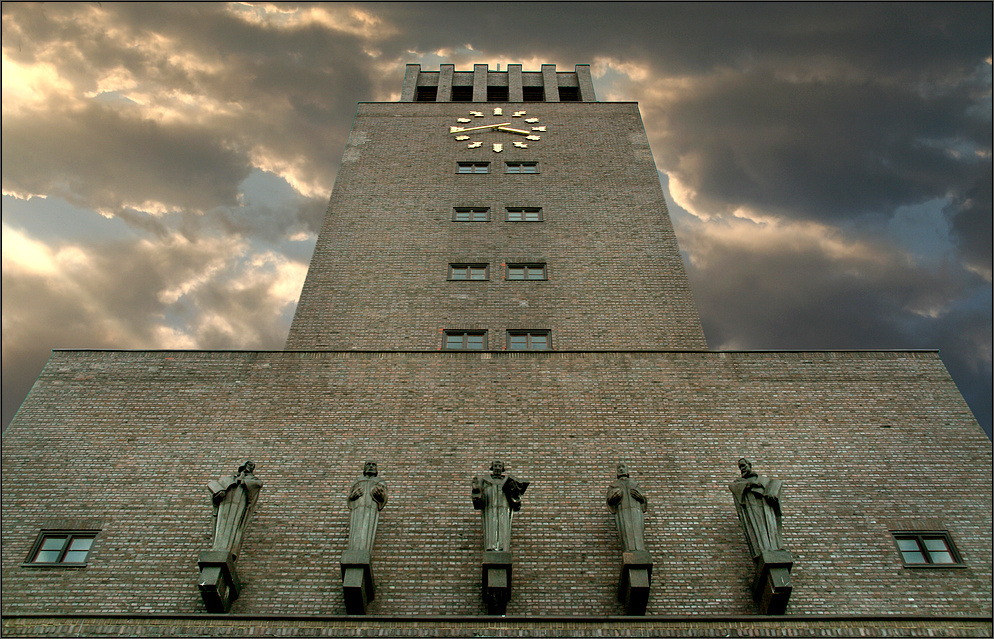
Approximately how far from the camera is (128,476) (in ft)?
50.6

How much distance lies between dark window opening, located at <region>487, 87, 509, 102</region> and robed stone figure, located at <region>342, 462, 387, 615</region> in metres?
28.5

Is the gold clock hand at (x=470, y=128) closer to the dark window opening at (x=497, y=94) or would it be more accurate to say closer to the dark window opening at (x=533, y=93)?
the dark window opening at (x=497, y=94)

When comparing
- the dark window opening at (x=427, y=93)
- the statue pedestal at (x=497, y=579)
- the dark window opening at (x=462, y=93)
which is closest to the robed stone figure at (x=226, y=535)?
the statue pedestal at (x=497, y=579)

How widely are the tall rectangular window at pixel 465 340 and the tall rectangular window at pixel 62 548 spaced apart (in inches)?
382

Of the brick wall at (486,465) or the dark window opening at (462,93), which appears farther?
the dark window opening at (462,93)

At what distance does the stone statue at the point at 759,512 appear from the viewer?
1309 cm

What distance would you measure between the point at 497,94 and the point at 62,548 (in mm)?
30497

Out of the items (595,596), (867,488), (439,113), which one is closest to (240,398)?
(595,596)

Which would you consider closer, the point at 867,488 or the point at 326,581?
the point at 326,581

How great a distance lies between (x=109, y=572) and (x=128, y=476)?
92.8 inches

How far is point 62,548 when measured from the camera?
14109 millimetres

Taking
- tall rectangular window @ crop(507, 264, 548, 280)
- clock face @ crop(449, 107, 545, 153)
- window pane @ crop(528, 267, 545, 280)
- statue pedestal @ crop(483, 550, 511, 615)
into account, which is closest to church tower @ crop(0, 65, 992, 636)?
statue pedestal @ crop(483, 550, 511, 615)

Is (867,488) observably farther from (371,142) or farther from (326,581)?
(371,142)

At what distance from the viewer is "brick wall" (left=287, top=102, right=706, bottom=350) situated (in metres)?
21.4
